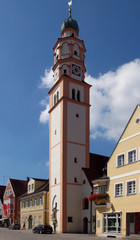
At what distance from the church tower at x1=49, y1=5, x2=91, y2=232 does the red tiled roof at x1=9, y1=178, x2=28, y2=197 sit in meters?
27.1

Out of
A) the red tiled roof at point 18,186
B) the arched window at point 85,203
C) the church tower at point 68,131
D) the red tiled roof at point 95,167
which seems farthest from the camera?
the red tiled roof at point 18,186

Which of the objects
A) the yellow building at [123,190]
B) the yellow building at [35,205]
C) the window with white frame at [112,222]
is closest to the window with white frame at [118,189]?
the yellow building at [123,190]

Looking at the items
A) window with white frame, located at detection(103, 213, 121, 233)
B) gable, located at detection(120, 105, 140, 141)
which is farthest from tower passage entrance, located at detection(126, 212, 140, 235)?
gable, located at detection(120, 105, 140, 141)

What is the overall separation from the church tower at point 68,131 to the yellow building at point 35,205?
11.9ft

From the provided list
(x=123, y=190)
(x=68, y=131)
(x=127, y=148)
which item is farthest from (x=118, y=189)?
(x=68, y=131)

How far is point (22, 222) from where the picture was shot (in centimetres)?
5662

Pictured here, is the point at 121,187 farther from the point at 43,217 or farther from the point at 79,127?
the point at 43,217

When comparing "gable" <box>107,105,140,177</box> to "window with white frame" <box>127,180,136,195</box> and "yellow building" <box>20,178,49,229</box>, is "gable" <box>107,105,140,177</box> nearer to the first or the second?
"window with white frame" <box>127,180,136,195</box>

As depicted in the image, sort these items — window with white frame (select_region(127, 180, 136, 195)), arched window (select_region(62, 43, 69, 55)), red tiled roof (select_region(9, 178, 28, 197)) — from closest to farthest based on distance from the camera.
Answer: window with white frame (select_region(127, 180, 136, 195)) → arched window (select_region(62, 43, 69, 55)) → red tiled roof (select_region(9, 178, 28, 197))

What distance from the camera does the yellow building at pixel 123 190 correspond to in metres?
27.5

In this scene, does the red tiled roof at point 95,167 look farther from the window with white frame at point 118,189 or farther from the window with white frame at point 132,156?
the window with white frame at point 132,156

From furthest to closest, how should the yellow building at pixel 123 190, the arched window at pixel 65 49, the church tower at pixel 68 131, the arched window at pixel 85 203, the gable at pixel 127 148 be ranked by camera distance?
the arched window at pixel 65 49 → the church tower at pixel 68 131 → the arched window at pixel 85 203 → the gable at pixel 127 148 → the yellow building at pixel 123 190

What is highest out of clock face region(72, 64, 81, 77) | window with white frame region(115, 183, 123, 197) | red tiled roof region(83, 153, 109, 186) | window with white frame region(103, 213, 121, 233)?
clock face region(72, 64, 81, 77)

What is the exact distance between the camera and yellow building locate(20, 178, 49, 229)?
47781 millimetres
